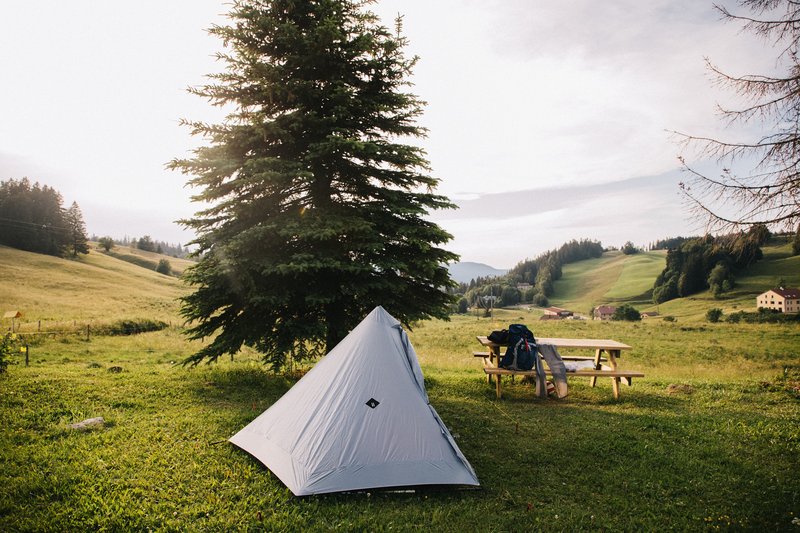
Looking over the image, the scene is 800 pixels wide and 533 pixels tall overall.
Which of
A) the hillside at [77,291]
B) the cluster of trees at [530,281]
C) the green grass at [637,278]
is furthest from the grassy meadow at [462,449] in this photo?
the green grass at [637,278]

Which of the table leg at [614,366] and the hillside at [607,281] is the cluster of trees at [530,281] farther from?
the table leg at [614,366]

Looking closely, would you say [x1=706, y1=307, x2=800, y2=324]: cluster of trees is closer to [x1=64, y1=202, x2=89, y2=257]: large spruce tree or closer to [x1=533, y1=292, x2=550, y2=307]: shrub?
[x1=533, y1=292, x2=550, y2=307]: shrub

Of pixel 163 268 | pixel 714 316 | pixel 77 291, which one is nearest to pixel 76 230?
pixel 163 268

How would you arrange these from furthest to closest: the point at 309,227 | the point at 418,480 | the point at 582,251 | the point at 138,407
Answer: the point at 582,251, the point at 309,227, the point at 138,407, the point at 418,480

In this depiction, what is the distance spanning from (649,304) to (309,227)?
349ft

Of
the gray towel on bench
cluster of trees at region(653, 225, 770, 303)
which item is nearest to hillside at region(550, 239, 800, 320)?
cluster of trees at region(653, 225, 770, 303)

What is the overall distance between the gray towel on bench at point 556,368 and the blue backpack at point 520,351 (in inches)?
12.3

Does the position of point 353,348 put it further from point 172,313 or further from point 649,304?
point 649,304

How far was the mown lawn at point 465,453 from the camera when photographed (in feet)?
15.3

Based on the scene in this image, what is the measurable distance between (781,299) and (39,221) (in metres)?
120

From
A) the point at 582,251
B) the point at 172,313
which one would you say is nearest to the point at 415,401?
the point at 172,313

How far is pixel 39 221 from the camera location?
64.2m

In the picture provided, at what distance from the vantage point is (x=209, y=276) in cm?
928

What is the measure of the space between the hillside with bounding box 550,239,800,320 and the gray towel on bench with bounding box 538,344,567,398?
159 feet
